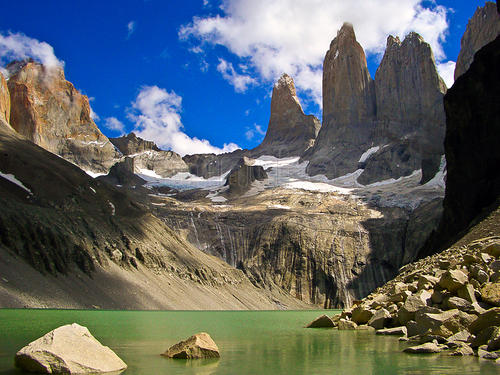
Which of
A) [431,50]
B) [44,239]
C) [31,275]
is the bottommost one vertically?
[31,275]

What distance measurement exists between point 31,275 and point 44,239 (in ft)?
29.9

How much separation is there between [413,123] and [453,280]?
18245cm

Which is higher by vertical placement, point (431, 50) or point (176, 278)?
point (431, 50)

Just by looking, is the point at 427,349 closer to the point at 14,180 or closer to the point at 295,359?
the point at 295,359

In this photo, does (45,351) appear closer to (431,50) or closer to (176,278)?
(176,278)

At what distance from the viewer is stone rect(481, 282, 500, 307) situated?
50.5 feet

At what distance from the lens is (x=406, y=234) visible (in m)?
120

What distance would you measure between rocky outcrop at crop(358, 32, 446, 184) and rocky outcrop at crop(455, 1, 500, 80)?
77.8 ft

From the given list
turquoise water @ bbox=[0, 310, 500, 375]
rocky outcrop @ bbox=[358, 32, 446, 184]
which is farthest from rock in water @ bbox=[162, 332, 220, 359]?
rocky outcrop @ bbox=[358, 32, 446, 184]

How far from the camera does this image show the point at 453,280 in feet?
56.4

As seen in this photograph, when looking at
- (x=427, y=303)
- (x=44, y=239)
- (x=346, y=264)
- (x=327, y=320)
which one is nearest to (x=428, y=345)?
(x=427, y=303)

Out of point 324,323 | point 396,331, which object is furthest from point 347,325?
point 396,331

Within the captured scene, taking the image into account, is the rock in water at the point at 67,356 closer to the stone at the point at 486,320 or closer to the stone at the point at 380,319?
the stone at the point at 486,320

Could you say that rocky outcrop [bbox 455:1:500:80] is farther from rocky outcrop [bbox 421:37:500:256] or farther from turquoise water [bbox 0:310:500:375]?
turquoise water [bbox 0:310:500:375]
